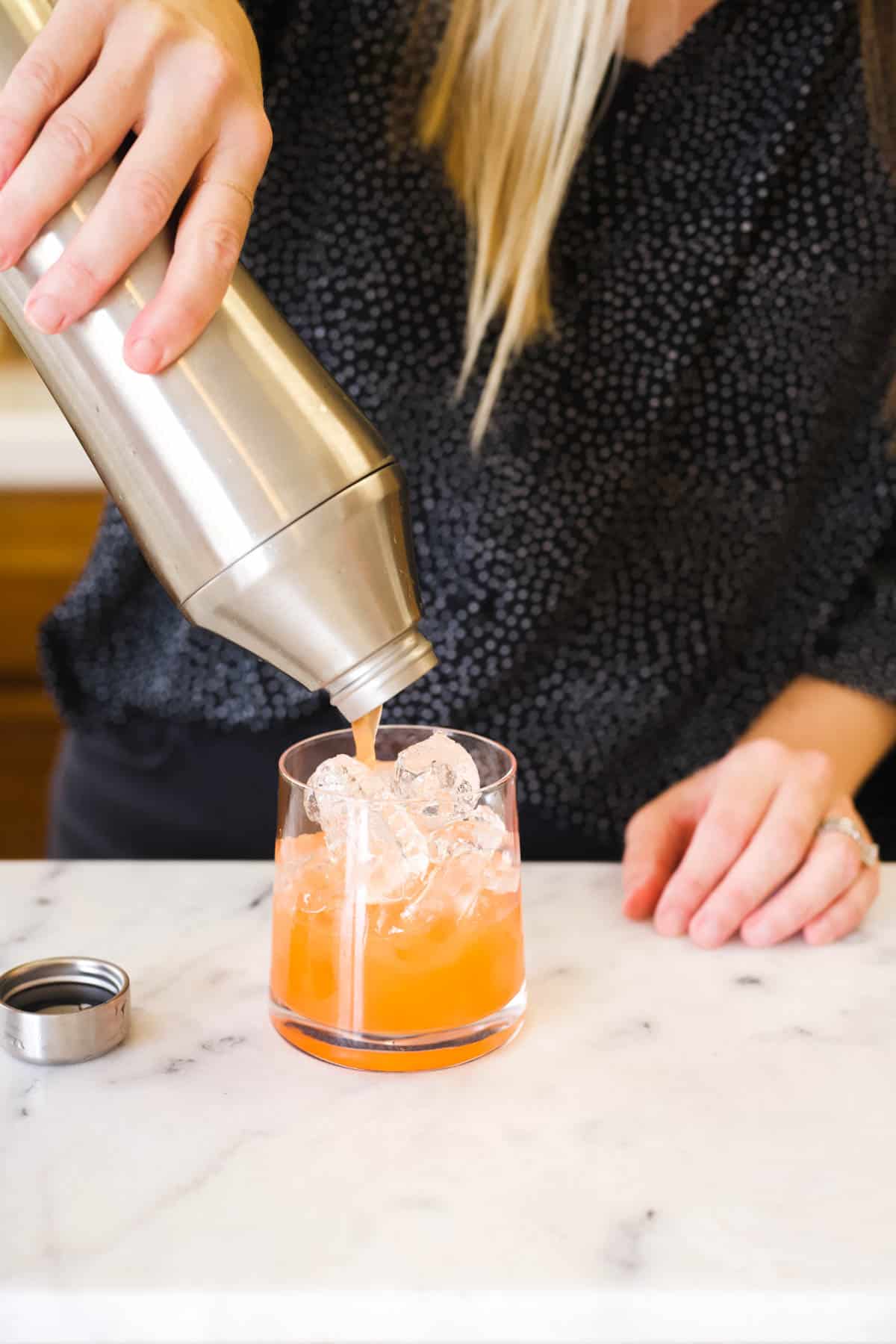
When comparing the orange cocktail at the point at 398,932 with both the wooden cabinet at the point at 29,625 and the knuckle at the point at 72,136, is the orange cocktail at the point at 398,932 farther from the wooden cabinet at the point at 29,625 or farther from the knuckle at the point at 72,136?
the wooden cabinet at the point at 29,625

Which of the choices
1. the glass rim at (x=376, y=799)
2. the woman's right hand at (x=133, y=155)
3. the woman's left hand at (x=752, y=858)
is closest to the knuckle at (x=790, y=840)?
the woman's left hand at (x=752, y=858)

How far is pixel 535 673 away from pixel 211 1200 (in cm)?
64

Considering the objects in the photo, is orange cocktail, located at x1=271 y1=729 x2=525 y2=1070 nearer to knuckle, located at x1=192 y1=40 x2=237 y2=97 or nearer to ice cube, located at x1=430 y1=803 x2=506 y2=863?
ice cube, located at x1=430 y1=803 x2=506 y2=863

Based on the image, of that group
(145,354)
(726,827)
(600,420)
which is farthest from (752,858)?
(145,354)

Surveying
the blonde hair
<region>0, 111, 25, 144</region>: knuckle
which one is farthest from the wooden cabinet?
<region>0, 111, 25, 144</region>: knuckle

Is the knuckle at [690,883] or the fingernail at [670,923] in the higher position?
the knuckle at [690,883]

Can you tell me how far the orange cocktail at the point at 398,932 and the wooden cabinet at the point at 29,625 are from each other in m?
1.56

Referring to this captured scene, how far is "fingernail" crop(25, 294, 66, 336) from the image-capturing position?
606mm

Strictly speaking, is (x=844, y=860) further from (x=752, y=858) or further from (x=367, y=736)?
(x=367, y=736)

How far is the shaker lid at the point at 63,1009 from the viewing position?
0.69m

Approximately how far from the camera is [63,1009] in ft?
2.37

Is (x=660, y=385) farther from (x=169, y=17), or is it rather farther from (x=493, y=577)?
(x=169, y=17)

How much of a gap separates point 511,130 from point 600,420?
8.9 inches

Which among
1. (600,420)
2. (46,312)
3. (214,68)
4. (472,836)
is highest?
(214,68)
